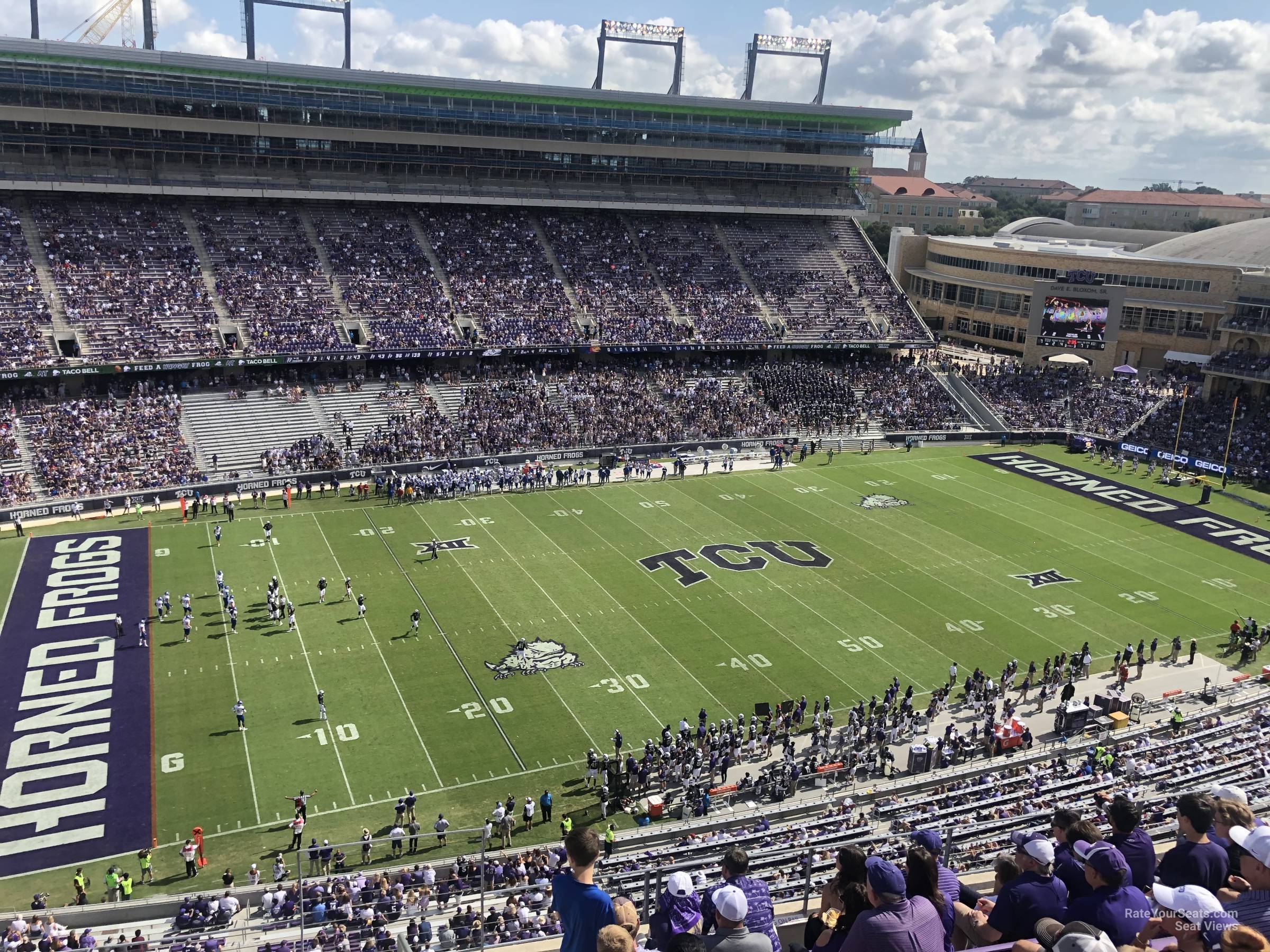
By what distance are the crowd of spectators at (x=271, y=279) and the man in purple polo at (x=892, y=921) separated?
1881 inches

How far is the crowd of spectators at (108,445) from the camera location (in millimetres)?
41062

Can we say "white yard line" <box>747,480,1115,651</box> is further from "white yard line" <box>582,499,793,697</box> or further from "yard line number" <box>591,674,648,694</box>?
"yard line number" <box>591,674,648,694</box>

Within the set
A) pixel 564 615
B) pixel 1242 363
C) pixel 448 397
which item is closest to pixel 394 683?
pixel 564 615

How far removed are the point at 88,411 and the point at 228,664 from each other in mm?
22057

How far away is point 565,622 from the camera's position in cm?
3147

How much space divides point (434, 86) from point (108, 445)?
95.0ft

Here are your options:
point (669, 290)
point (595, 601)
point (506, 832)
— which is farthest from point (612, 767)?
point (669, 290)

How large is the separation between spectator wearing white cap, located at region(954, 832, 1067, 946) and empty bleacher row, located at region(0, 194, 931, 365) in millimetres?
47081

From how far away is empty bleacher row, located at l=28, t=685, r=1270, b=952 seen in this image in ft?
50.5

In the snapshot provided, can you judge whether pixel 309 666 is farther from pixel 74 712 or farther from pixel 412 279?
pixel 412 279

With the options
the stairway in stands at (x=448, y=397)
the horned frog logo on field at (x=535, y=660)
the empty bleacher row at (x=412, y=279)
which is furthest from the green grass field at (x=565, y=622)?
the empty bleacher row at (x=412, y=279)

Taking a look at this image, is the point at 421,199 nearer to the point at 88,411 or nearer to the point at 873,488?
the point at 88,411

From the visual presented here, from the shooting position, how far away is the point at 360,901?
17734 millimetres

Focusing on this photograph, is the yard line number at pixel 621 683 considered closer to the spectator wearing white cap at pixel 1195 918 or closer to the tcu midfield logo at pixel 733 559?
the tcu midfield logo at pixel 733 559
